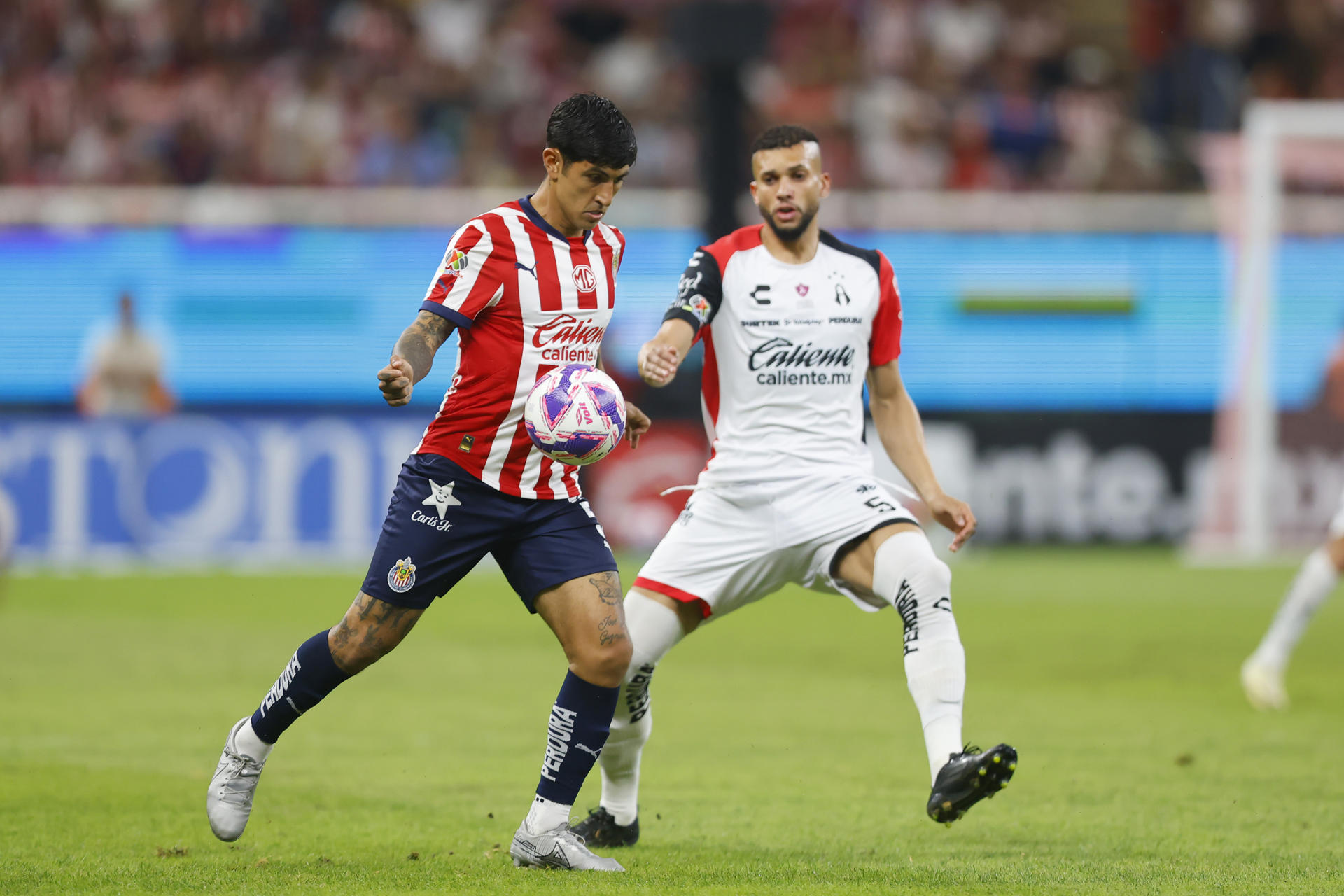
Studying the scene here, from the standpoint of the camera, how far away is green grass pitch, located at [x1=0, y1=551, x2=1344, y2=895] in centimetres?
549

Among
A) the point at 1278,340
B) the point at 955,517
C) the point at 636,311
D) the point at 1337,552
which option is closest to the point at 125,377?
the point at 636,311

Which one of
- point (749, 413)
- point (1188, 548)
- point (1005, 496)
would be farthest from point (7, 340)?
point (749, 413)

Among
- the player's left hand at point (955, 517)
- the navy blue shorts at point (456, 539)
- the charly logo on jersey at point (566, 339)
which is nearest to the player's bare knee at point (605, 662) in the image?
the navy blue shorts at point (456, 539)

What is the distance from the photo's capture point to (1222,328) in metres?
19.4

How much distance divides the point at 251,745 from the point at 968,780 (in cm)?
222

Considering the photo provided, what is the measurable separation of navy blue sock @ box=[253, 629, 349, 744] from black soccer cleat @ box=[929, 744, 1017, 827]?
1.84 metres

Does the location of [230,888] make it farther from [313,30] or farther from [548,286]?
[313,30]

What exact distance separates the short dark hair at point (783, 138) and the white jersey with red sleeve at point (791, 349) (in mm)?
344

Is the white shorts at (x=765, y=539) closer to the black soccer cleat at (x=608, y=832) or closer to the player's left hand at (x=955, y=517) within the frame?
the player's left hand at (x=955, y=517)

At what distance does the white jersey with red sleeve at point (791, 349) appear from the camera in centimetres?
636

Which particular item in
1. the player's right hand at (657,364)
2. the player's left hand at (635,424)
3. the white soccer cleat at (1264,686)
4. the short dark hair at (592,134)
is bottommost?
the white soccer cleat at (1264,686)

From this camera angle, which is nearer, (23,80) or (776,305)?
(776,305)

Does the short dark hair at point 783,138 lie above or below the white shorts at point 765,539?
→ above

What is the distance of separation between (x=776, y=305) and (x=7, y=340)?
13.8 meters
